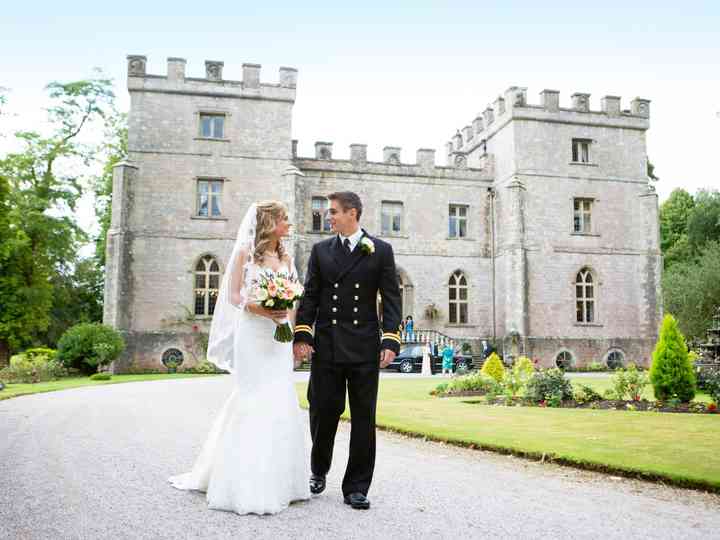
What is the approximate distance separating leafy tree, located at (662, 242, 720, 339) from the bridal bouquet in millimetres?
28587

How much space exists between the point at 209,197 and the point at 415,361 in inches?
416

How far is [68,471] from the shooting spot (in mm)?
5250

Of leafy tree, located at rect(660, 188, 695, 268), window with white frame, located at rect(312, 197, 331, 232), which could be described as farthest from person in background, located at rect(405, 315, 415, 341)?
leafy tree, located at rect(660, 188, 695, 268)

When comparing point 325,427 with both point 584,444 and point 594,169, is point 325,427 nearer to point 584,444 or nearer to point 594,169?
point 584,444

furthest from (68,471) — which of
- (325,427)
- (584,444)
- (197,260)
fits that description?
(197,260)

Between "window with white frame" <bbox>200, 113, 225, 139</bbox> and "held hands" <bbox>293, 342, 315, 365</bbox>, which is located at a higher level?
"window with white frame" <bbox>200, 113, 225, 139</bbox>

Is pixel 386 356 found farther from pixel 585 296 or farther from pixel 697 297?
pixel 697 297

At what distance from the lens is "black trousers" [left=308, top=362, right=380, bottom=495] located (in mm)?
4531

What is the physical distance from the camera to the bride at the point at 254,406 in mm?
4305

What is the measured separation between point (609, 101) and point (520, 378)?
21.1m

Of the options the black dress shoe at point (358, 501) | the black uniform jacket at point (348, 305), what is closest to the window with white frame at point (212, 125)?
the black uniform jacket at point (348, 305)

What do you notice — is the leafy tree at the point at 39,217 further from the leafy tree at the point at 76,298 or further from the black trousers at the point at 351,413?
the black trousers at the point at 351,413

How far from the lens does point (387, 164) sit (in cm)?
2864

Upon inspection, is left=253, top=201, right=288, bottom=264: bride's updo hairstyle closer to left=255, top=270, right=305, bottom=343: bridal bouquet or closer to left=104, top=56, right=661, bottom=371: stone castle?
left=255, top=270, right=305, bottom=343: bridal bouquet
